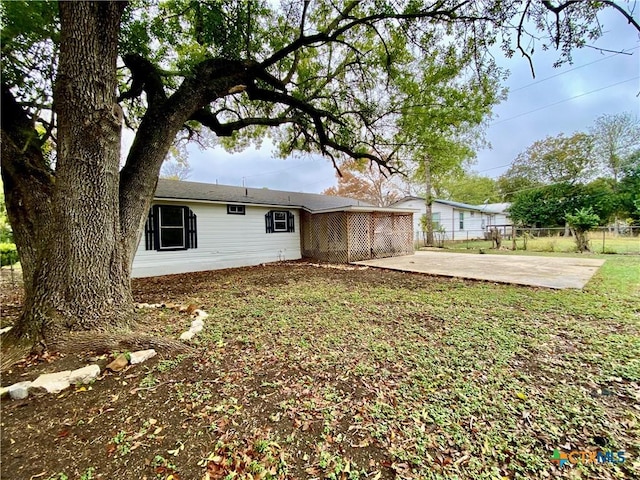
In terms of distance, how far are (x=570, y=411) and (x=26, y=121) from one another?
5685mm

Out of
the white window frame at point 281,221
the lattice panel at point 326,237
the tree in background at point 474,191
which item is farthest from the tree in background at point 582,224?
the tree in background at point 474,191

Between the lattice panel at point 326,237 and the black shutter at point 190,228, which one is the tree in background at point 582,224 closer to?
the lattice panel at point 326,237

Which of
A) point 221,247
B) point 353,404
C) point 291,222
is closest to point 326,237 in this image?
point 291,222

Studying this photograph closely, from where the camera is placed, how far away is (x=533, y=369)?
8.09 ft

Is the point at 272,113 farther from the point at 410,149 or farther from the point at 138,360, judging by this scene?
the point at 138,360

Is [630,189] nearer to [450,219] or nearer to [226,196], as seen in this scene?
[450,219]

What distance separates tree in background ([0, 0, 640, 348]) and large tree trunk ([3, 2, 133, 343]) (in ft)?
0.04

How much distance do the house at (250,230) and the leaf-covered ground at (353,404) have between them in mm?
4796

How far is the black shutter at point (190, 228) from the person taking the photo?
8.40 meters

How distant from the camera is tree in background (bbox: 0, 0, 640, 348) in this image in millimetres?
2682

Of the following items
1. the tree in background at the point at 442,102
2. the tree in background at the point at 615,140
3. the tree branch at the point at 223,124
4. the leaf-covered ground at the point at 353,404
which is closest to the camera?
the leaf-covered ground at the point at 353,404

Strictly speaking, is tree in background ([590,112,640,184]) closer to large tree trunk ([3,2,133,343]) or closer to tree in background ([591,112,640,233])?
tree in background ([591,112,640,233])

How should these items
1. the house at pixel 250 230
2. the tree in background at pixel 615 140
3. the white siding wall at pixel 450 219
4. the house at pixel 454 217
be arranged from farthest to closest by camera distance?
1. the white siding wall at pixel 450 219
2. the house at pixel 454 217
3. the tree in background at pixel 615 140
4. the house at pixel 250 230

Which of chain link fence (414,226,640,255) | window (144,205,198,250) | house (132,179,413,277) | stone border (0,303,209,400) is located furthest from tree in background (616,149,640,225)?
stone border (0,303,209,400)
